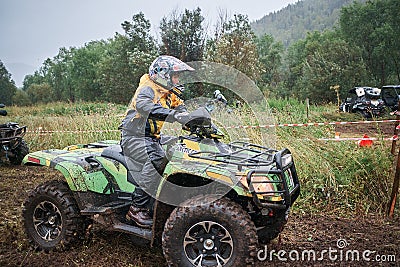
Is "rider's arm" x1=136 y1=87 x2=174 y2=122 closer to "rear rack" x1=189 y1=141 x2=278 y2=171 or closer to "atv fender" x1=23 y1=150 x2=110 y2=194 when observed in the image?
"rear rack" x1=189 y1=141 x2=278 y2=171

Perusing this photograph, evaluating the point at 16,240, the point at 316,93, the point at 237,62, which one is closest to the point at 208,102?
the point at 16,240

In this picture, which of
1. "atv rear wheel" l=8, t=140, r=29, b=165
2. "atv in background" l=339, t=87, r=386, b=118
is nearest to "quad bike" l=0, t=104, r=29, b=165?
"atv rear wheel" l=8, t=140, r=29, b=165

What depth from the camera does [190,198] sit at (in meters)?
3.84

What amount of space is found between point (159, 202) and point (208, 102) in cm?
115

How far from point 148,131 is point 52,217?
1.47 metres

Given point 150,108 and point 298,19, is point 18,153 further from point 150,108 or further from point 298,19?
point 298,19

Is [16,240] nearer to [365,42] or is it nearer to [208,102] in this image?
[208,102]

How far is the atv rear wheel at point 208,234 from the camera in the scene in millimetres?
3516

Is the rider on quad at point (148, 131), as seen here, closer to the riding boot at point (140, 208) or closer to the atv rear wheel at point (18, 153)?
the riding boot at point (140, 208)

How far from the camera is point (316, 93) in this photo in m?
37.5

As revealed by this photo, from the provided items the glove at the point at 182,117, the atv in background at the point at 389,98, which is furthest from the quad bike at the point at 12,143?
the atv in background at the point at 389,98

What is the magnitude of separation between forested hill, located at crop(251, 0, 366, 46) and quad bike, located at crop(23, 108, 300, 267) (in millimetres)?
118462

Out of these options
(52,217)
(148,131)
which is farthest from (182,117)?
(52,217)

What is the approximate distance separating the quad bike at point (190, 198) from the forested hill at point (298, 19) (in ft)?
389
